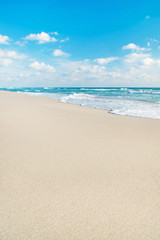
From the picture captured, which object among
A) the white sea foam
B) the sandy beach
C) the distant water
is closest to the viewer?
the sandy beach

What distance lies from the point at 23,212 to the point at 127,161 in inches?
74.9

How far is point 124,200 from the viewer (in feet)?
6.21

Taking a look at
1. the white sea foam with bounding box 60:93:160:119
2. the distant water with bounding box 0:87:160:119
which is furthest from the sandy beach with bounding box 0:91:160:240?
the distant water with bounding box 0:87:160:119

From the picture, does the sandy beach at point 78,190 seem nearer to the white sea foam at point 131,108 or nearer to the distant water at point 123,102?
A: the white sea foam at point 131,108

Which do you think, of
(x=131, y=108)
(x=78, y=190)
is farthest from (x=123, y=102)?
(x=78, y=190)

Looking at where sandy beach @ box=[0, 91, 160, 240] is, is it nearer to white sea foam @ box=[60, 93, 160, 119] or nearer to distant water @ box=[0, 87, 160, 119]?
white sea foam @ box=[60, 93, 160, 119]

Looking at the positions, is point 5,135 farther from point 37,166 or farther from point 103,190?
point 103,190

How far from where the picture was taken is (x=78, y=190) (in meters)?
2.05

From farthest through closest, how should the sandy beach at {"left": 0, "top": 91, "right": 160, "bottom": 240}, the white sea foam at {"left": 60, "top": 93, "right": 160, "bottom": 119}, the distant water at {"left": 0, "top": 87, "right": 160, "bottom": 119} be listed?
1. the distant water at {"left": 0, "top": 87, "right": 160, "bottom": 119}
2. the white sea foam at {"left": 60, "top": 93, "right": 160, "bottom": 119}
3. the sandy beach at {"left": 0, "top": 91, "right": 160, "bottom": 240}

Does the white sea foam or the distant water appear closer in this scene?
the white sea foam

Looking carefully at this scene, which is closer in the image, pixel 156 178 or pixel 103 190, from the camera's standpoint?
pixel 103 190

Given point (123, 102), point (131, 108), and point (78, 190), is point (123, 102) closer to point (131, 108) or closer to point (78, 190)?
point (131, 108)

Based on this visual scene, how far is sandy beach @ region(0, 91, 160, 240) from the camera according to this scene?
1.53 m

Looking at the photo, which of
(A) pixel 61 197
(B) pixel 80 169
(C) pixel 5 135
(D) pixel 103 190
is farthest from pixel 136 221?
(C) pixel 5 135
